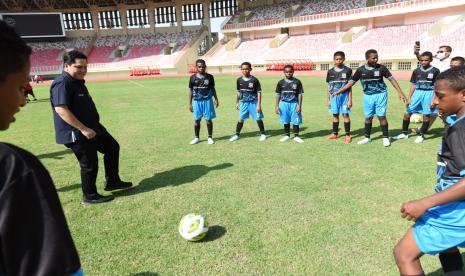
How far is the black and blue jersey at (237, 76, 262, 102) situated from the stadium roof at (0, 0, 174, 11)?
5341 cm

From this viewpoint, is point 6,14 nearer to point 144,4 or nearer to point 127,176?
point 144,4

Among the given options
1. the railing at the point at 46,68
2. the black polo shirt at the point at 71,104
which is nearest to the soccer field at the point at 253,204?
the black polo shirt at the point at 71,104

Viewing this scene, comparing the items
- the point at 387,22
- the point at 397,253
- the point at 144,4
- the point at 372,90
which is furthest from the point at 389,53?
the point at 144,4

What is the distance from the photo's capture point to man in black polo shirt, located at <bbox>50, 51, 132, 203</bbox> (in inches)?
173

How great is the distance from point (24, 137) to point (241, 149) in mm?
6951

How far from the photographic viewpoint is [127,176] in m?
6.16

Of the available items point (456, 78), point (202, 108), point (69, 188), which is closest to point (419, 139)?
point (202, 108)

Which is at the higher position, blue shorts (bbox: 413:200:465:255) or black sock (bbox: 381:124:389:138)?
blue shorts (bbox: 413:200:465:255)

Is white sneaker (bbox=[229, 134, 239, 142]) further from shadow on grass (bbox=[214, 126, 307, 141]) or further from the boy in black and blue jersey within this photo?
the boy in black and blue jersey

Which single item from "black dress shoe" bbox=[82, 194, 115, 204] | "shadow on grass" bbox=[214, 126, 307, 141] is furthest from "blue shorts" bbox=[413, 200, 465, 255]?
"shadow on grass" bbox=[214, 126, 307, 141]

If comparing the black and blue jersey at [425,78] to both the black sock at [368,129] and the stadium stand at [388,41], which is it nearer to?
the black sock at [368,129]

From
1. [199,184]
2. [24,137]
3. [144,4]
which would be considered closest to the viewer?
[199,184]

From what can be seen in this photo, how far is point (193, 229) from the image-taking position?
375 cm

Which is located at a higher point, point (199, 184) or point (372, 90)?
point (372, 90)
